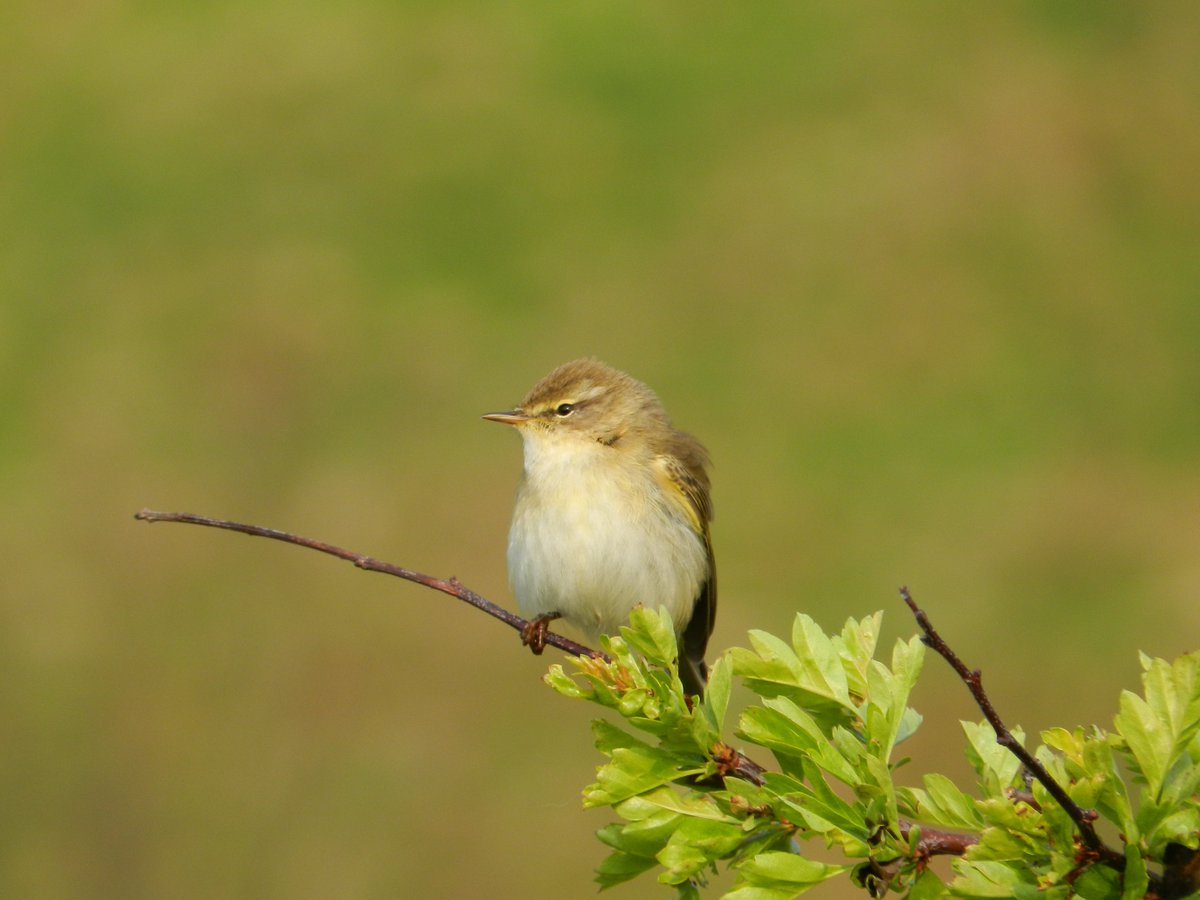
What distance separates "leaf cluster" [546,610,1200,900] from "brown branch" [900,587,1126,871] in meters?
0.01

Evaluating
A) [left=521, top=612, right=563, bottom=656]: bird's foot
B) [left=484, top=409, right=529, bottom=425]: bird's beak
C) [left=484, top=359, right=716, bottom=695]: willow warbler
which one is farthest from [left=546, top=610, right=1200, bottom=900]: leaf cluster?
[left=484, top=409, right=529, bottom=425]: bird's beak

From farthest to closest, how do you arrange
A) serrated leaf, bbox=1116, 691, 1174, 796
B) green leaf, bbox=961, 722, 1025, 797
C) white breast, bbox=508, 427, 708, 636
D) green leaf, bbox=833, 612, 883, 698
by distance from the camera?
white breast, bbox=508, 427, 708, 636 < green leaf, bbox=833, 612, 883, 698 < green leaf, bbox=961, 722, 1025, 797 < serrated leaf, bbox=1116, 691, 1174, 796

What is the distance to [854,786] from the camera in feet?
6.06

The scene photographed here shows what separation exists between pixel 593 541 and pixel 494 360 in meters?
4.49

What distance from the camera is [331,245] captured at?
9406 mm

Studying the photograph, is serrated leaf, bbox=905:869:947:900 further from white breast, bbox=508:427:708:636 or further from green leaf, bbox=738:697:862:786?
white breast, bbox=508:427:708:636

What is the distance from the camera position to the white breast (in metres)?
4.31

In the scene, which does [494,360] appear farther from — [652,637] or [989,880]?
[989,880]

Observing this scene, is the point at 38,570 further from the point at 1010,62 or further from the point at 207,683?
the point at 1010,62

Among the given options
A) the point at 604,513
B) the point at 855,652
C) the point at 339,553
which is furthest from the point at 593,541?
the point at 855,652

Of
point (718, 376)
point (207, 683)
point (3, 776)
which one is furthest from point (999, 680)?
point (3, 776)

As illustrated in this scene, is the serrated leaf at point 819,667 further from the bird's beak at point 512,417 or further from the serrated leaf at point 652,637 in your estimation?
the bird's beak at point 512,417

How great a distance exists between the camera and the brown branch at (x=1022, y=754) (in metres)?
1.61

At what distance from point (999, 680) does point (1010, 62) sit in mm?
4556
